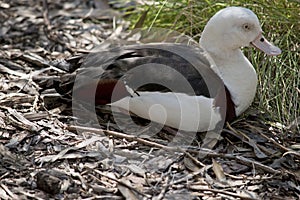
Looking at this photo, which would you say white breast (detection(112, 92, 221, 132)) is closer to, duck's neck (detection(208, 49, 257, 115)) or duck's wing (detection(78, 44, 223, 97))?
duck's wing (detection(78, 44, 223, 97))

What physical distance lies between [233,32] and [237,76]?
0.77 ft

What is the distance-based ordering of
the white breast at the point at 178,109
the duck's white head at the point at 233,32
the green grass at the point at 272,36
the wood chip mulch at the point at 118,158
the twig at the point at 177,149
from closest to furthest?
the wood chip mulch at the point at 118,158 < the twig at the point at 177,149 < the white breast at the point at 178,109 < the duck's white head at the point at 233,32 < the green grass at the point at 272,36

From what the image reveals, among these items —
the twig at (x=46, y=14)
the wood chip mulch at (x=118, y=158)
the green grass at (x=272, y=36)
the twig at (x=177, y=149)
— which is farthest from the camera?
the twig at (x=46, y=14)

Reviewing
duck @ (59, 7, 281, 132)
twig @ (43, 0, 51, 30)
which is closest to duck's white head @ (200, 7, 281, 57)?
duck @ (59, 7, 281, 132)

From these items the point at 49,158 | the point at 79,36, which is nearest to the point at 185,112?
the point at 49,158

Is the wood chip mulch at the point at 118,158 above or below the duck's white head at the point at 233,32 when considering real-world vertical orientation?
below

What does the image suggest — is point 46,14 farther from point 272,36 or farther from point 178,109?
point 178,109

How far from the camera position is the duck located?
3039mm

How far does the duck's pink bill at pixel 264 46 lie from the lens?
127 inches

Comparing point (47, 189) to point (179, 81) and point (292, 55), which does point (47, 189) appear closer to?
point (179, 81)

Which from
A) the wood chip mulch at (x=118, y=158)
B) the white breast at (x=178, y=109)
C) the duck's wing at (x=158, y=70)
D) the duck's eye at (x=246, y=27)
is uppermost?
the duck's eye at (x=246, y=27)

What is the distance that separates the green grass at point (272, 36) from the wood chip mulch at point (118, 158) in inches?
5.2

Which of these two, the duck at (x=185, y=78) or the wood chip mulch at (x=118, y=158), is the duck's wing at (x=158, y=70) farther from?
the wood chip mulch at (x=118, y=158)

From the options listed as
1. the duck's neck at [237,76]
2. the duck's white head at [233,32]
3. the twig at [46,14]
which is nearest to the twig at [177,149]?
the duck's neck at [237,76]
